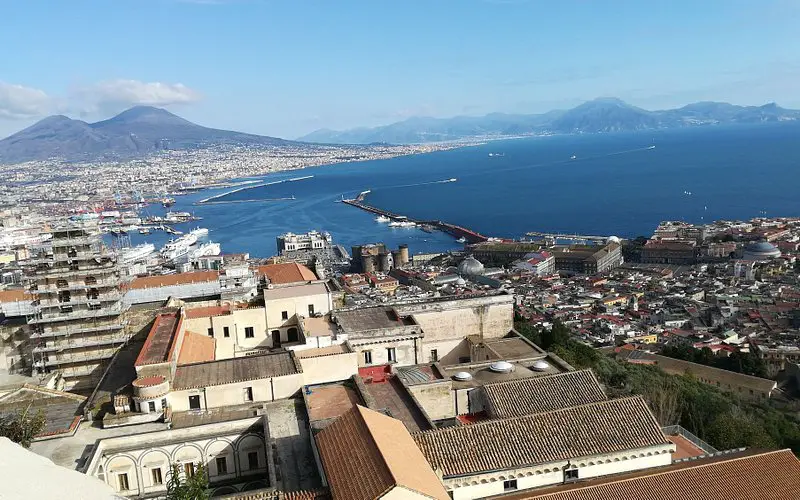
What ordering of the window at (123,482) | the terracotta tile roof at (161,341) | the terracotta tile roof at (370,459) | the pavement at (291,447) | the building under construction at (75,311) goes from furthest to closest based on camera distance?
1. the building under construction at (75,311)
2. the terracotta tile roof at (161,341)
3. the window at (123,482)
4. the pavement at (291,447)
5. the terracotta tile roof at (370,459)

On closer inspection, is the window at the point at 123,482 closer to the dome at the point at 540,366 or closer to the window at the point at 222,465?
the window at the point at 222,465

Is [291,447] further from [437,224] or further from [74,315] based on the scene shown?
[437,224]

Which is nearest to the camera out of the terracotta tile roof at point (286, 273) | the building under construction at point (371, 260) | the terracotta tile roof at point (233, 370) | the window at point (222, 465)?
the window at point (222, 465)

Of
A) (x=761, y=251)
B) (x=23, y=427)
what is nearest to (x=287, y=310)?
(x=23, y=427)

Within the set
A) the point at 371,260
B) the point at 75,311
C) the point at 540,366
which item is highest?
the point at 75,311

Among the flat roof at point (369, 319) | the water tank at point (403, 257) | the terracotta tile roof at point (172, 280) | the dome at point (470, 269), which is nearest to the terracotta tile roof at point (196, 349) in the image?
the flat roof at point (369, 319)

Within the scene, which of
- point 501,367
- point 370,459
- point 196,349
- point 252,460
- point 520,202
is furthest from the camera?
point 520,202
